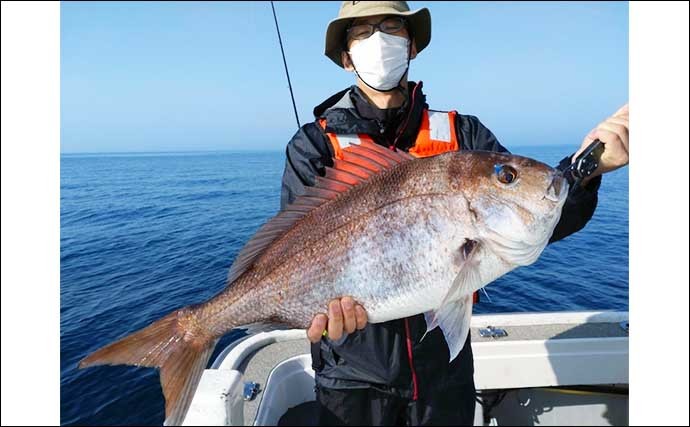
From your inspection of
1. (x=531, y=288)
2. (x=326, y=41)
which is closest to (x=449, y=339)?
(x=326, y=41)

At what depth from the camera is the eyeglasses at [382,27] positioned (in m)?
2.90

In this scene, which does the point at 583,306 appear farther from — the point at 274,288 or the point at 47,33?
the point at 47,33

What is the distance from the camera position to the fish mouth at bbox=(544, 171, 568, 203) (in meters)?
1.96

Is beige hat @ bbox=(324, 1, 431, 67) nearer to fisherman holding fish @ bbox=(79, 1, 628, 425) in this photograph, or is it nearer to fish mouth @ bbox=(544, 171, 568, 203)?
fisherman holding fish @ bbox=(79, 1, 628, 425)

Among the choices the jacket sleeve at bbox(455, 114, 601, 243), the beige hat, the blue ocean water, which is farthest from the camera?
the blue ocean water

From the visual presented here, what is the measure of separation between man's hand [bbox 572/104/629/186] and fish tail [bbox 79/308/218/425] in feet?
7.21

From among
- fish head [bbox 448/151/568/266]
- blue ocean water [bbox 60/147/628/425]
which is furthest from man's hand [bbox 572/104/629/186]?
blue ocean water [bbox 60/147/628/425]

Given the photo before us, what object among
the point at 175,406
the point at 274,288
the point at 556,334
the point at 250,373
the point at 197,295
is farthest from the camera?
the point at 197,295

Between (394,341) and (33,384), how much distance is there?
1.76 m

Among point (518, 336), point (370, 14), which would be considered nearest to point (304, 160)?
point (370, 14)

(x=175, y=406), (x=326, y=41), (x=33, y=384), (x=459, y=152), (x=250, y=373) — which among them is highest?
(x=326, y=41)

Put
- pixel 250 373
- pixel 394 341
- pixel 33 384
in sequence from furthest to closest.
Answer: pixel 250 373 → pixel 394 341 → pixel 33 384

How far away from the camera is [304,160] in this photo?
2666 millimetres

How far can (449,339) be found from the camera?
208 cm
